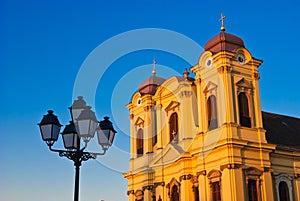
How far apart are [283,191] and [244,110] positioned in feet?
18.7

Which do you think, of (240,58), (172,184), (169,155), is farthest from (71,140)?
(169,155)

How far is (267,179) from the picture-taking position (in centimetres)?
2733

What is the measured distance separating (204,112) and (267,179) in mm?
5677

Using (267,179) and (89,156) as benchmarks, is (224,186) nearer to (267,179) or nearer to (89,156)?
(267,179)

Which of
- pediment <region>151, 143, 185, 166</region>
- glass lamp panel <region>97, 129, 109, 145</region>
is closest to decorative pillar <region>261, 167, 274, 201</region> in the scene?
pediment <region>151, 143, 185, 166</region>

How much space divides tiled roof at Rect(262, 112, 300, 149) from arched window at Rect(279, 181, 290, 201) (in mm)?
2958

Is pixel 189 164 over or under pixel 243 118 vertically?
under

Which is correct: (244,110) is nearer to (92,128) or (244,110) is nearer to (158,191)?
(158,191)

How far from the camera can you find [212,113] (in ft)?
95.1

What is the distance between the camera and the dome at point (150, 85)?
36.2m

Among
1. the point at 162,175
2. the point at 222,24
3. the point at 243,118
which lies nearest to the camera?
the point at 243,118

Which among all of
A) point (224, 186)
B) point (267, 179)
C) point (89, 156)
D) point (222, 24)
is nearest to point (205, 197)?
point (224, 186)

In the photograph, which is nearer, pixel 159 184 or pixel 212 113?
pixel 212 113

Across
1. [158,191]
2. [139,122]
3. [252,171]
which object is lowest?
[158,191]
